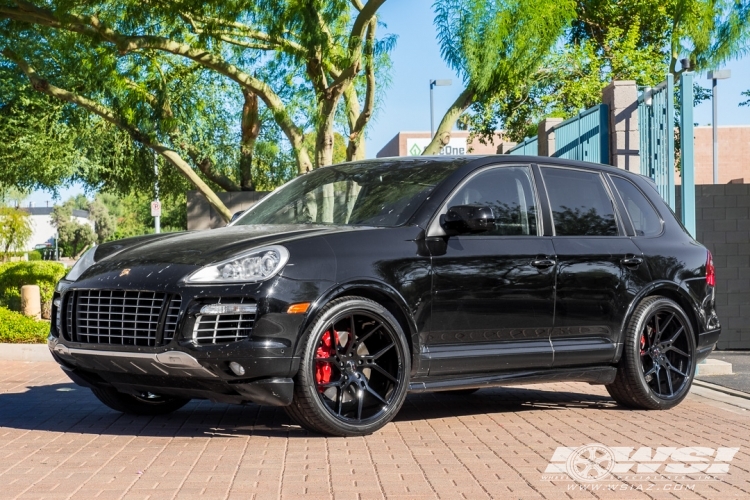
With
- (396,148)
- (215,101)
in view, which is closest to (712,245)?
(215,101)

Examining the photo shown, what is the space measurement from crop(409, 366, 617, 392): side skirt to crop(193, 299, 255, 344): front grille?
1.20 metres

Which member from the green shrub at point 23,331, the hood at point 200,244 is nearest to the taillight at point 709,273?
the hood at point 200,244

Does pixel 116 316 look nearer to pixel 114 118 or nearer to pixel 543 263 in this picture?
pixel 543 263

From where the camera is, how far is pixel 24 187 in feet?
94.2

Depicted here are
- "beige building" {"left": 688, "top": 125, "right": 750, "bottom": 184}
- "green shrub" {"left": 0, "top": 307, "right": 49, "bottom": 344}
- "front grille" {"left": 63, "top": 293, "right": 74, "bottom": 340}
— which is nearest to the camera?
"front grille" {"left": 63, "top": 293, "right": 74, "bottom": 340}

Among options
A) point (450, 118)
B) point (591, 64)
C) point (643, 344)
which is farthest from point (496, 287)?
point (591, 64)

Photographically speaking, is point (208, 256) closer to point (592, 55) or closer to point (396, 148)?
point (592, 55)

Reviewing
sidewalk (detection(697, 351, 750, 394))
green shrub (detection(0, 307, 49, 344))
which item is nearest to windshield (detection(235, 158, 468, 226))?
sidewalk (detection(697, 351, 750, 394))

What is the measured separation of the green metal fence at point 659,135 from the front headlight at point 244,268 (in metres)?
6.65

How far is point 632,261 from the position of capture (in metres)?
8.52

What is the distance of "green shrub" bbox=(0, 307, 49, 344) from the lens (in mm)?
14172

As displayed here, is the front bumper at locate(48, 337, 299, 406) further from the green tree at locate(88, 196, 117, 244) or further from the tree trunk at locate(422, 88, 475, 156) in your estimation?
the green tree at locate(88, 196, 117, 244)

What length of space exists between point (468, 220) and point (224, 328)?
171 cm

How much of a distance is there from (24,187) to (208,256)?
23287mm
